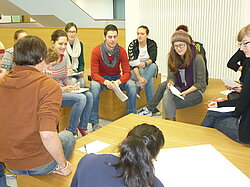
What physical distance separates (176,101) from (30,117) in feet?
6.06

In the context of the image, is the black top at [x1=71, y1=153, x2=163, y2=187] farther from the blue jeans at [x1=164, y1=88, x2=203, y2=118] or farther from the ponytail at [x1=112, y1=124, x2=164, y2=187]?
the blue jeans at [x1=164, y1=88, x2=203, y2=118]

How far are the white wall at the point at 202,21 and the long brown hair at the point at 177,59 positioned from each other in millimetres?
2179

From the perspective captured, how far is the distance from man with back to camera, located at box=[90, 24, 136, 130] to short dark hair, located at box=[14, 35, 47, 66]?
5.61ft

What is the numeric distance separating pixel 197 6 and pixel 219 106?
10.4 ft

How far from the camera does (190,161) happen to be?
4.94 ft

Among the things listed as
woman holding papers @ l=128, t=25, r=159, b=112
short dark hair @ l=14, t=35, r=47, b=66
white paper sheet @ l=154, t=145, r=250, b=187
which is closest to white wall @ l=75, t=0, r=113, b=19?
woman holding papers @ l=128, t=25, r=159, b=112

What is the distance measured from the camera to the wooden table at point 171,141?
149 centimetres

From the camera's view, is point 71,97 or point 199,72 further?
point 199,72

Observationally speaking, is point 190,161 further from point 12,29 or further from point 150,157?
point 12,29

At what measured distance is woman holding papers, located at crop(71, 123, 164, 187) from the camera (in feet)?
2.95

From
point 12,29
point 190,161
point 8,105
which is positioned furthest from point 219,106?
point 12,29

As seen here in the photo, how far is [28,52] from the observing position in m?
1.46

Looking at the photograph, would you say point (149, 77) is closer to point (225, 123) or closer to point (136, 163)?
point (225, 123)

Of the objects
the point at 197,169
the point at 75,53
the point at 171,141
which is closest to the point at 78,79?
the point at 75,53
